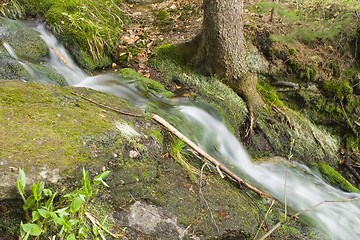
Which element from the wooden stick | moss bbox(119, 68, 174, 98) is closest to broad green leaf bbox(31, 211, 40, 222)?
the wooden stick

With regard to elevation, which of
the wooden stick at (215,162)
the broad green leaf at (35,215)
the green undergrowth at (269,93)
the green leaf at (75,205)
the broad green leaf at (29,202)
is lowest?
the green undergrowth at (269,93)

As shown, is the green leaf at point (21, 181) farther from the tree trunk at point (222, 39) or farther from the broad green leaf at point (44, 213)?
the tree trunk at point (222, 39)

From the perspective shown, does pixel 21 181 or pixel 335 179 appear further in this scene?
pixel 335 179

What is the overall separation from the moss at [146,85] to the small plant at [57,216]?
279 centimetres

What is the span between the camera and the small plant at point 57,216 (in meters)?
1.62

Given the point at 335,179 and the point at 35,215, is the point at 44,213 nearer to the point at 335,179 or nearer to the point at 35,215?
the point at 35,215

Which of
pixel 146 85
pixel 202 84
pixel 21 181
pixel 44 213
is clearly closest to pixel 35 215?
pixel 44 213

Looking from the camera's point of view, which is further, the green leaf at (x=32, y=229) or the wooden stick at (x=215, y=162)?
the wooden stick at (x=215, y=162)

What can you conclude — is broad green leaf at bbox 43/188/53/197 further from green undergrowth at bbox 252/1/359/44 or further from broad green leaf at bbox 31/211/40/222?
green undergrowth at bbox 252/1/359/44

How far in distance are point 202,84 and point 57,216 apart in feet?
12.3

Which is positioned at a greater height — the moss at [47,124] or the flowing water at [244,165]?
the moss at [47,124]

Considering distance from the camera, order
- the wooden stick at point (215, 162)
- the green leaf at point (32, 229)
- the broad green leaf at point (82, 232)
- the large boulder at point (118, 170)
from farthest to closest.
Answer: the wooden stick at point (215, 162) → the large boulder at point (118, 170) → the broad green leaf at point (82, 232) → the green leaf at point (32, 229)

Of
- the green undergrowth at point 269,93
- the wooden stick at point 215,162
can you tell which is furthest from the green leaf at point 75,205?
the green undergrowth at point 269,93

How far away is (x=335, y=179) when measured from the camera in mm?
4742
